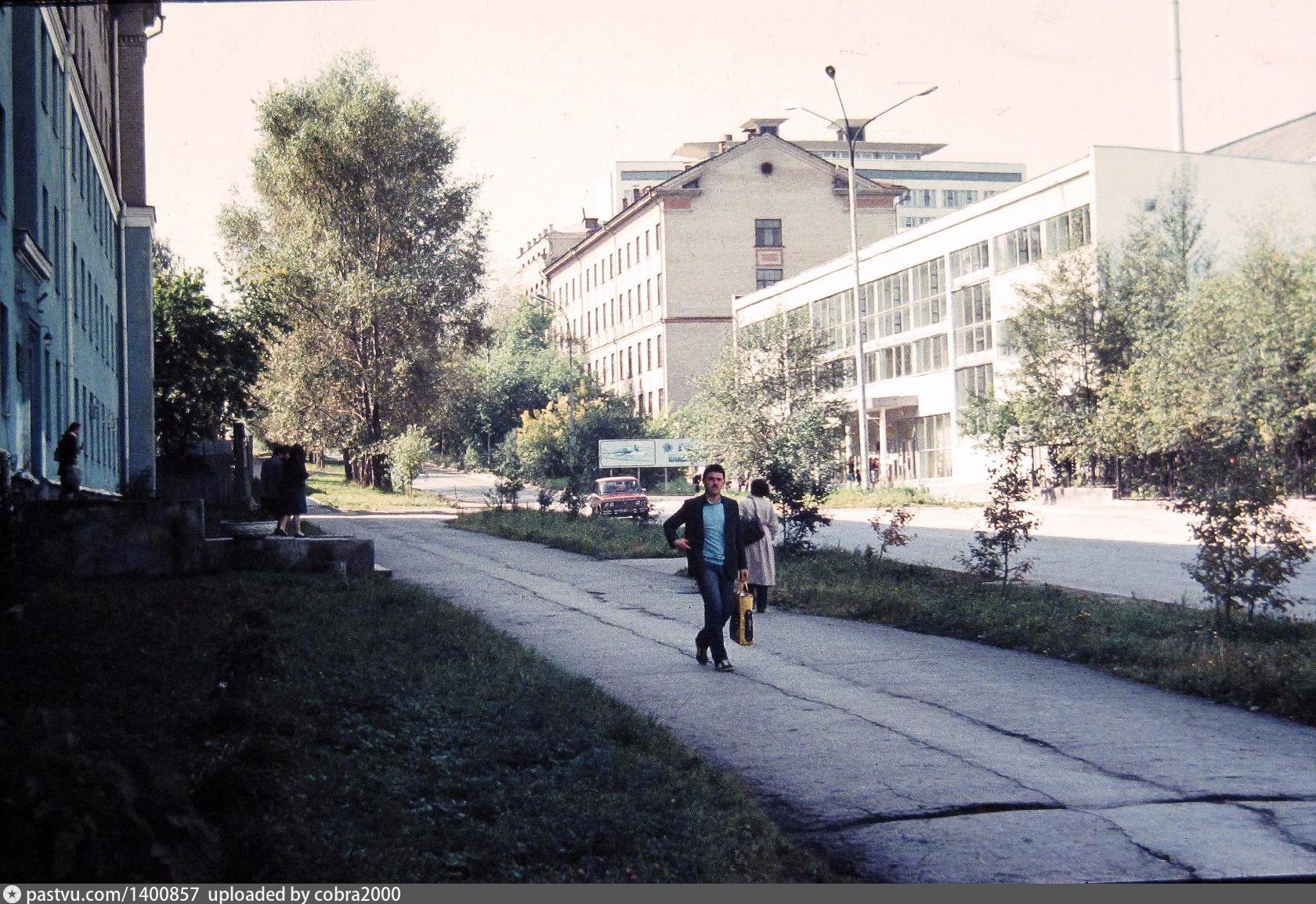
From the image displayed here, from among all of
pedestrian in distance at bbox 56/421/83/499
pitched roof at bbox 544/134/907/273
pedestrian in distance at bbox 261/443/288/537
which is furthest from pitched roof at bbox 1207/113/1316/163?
pedestrian in distance at bbox 56/421/83/499

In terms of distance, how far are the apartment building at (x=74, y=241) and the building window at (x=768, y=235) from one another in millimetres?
43064

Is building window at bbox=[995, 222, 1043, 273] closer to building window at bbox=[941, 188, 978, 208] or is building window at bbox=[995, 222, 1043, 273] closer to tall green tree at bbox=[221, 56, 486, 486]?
tall green tree at bbox=[221, 56, 486, 486]

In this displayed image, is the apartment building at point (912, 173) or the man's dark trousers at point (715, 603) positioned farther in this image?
the apartment building at point (912, 173)

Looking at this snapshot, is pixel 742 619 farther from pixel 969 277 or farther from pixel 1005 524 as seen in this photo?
pixel 969 277

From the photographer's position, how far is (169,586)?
1395cm

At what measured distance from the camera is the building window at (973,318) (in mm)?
53906

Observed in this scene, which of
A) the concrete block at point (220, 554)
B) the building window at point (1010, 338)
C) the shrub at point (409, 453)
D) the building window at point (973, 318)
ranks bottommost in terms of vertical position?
the concrete block at point (220, 554)

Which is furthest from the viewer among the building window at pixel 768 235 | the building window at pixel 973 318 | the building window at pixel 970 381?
the building window at pixel 768 235

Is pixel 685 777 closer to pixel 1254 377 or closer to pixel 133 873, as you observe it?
pixel 133 873

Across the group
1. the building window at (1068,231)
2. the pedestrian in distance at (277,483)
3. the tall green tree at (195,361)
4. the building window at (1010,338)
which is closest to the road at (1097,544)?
the building window at (1010,338)

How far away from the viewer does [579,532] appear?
93.5 ft

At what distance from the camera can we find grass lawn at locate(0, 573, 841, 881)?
11.6 feet

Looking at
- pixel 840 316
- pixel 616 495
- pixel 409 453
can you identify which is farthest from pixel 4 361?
pixel 840 316

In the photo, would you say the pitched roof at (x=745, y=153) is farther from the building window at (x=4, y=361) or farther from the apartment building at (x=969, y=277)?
the building window at (x=4, y=361)
